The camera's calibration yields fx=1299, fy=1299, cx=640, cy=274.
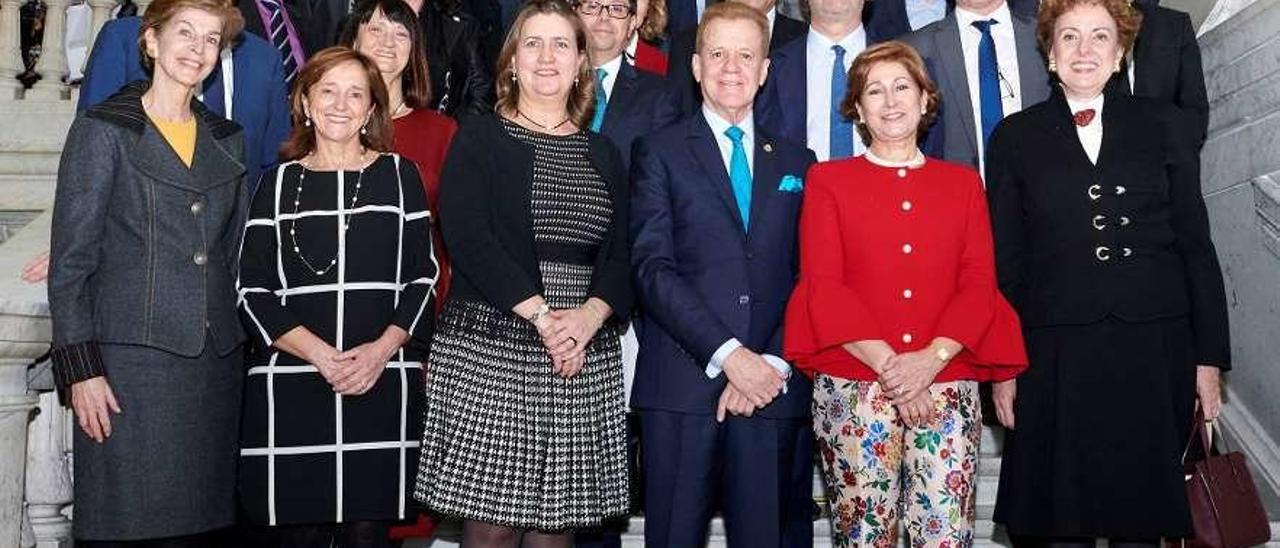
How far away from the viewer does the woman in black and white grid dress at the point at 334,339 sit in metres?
3.11

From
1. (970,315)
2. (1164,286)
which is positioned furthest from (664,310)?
(1164,286)

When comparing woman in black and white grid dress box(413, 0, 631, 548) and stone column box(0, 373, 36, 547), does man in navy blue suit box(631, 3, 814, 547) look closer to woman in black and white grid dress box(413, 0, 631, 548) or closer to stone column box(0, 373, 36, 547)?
woman in black and white grid dress box(413, 0, 631, 548)

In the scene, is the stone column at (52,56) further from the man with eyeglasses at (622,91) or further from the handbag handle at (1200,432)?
the handbag handle at (1200,432)

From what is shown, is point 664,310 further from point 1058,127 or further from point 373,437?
point 1058,127

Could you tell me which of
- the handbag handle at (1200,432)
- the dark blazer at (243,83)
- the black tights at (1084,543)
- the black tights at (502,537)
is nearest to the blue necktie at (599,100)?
the dark blazer at (243,83)

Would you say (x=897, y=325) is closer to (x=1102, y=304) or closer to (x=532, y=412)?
(x=1102, y=304)

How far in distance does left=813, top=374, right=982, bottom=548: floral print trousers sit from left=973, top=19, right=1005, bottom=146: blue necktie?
44.3 inches

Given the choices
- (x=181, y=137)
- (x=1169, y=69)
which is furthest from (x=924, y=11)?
(x=181, y=137)

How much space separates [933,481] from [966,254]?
58 cm

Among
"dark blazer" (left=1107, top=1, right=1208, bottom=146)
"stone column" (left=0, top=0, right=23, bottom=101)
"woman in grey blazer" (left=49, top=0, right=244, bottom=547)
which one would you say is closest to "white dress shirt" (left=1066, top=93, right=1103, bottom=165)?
"dark blazer" (left=1107, top=1, right=1208, bottom=146)

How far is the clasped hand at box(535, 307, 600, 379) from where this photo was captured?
3107mm

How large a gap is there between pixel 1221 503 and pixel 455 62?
277cm

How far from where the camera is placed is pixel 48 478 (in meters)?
3.49

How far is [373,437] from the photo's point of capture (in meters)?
3.15
